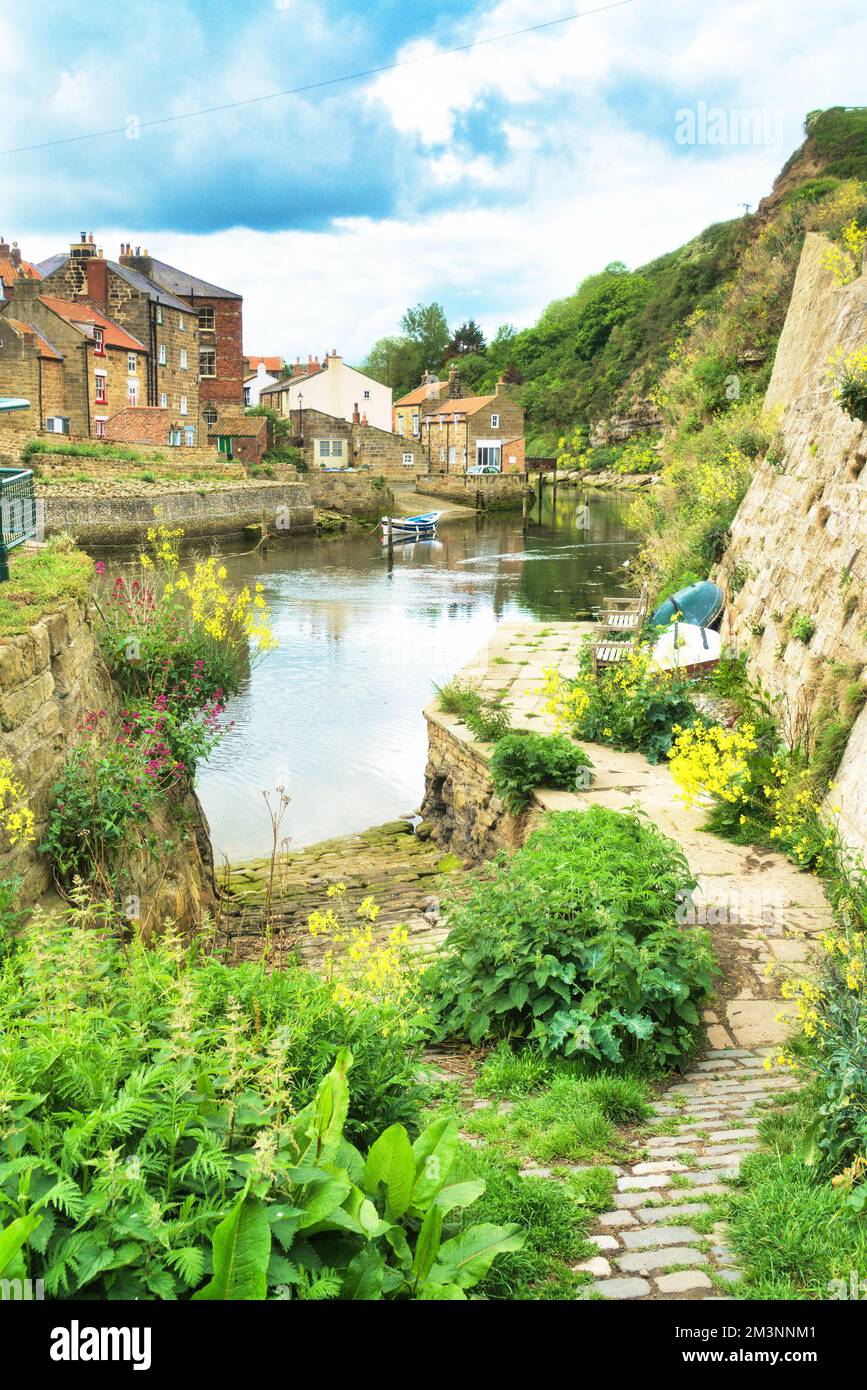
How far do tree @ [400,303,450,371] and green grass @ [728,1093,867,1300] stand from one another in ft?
363

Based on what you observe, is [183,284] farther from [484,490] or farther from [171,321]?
[484,490]

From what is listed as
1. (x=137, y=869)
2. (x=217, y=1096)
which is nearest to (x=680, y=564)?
(x=137, y=869)

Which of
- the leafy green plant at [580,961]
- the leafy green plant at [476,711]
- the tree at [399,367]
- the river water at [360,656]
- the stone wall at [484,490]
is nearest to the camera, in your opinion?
the leafy green plant at [580,961]

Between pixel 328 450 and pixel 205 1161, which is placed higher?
pixel 328 450

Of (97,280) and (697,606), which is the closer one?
(697,606)

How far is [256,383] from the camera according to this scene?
8244 cm

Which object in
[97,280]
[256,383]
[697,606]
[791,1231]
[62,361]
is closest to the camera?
[791,1231]

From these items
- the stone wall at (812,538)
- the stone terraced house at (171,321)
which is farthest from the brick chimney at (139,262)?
the stone wall at (812,538)

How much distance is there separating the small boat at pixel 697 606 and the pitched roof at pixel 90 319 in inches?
1394

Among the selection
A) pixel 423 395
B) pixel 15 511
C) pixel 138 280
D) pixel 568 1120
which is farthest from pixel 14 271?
pixel 568 1120

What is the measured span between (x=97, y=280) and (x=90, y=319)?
392 centimetres

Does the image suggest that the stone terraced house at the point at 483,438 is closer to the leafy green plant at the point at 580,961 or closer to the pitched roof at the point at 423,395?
the pitched roof at the point at 423,395

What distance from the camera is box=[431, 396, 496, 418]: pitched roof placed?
234 feet

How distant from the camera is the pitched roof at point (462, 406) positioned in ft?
234
